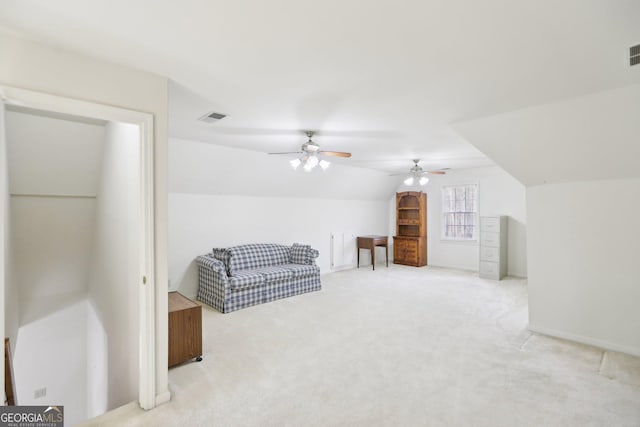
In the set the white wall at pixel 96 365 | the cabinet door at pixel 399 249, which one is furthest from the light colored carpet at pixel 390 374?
the cabinet door at pixel 399 249

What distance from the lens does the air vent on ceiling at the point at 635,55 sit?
1.88m

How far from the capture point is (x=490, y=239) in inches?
248

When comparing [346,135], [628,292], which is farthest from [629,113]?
[346,135]

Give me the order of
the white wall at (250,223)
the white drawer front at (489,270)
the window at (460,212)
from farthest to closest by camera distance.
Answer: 1. the window at (460,212)
2. the white drawer front at (489,270)
3. the white wall at (250,223)

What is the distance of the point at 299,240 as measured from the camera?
256 inches

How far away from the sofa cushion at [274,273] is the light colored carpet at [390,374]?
1.59 feet

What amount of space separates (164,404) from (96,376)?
256 cm

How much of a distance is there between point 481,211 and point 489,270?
145cm

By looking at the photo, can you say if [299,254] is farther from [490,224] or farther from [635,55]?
[635,55]

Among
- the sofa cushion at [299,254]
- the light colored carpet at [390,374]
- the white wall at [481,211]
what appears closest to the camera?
the light colored carpet at [390,374]

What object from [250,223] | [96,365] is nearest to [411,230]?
[250,223]

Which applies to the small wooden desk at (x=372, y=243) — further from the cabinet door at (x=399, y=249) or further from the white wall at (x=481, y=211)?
the white wall at (x=481, y=211)

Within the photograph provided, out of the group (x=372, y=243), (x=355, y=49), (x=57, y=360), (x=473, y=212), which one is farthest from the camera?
(x=372, y=243)

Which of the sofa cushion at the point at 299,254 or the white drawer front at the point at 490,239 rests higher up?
the white drawer front at the point at 490,239
